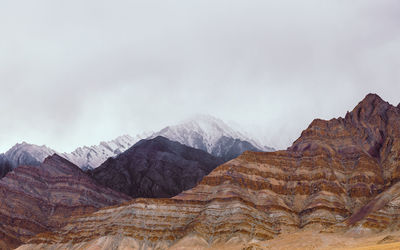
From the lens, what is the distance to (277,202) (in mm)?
145875

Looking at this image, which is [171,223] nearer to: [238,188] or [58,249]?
[238,188]

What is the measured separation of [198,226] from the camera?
131 metres

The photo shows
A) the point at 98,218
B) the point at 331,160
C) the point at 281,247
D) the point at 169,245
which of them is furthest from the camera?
the point at 331,160

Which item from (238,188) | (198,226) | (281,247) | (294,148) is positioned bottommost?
(281,247)

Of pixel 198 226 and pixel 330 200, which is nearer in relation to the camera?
pixel 198 226

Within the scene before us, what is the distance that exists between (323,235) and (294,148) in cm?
6679

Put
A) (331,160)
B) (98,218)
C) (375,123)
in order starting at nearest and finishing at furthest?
1. (98,218)
2. (331,160)
3. (375,123)

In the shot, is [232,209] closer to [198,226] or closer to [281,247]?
[198,226]

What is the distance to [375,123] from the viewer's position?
582 ft

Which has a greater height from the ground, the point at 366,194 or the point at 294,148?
the point at 294,148

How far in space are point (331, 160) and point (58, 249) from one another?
339 feet

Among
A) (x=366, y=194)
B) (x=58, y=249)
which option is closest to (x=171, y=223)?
(x=58, y=249)

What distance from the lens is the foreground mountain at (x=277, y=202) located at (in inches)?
4993

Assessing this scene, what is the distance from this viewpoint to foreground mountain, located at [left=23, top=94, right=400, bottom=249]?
12681 cm
